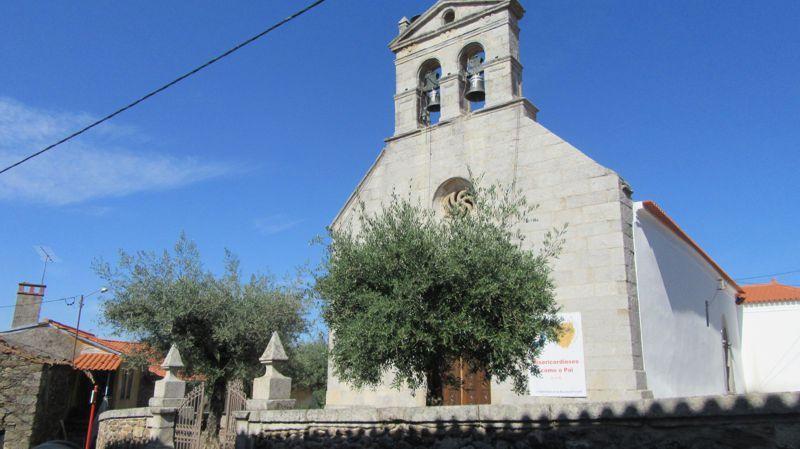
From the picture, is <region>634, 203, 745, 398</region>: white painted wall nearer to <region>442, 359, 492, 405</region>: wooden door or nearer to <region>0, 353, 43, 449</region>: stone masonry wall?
<region>442, 359, 492, 405</region>: wooden door

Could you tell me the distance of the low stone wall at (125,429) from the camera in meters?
12.6

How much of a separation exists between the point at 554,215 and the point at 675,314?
4.15 m

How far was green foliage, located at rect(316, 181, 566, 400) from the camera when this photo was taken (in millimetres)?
8711

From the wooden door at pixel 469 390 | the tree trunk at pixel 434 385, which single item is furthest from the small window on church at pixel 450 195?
the tree trunk at pixel 434 385

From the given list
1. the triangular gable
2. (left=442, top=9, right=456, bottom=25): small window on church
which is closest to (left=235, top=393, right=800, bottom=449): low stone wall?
the triangular gable

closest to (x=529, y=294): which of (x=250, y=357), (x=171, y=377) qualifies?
(x=171, y=377)

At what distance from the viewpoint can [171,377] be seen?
493 inches

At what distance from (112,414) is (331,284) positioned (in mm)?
7825

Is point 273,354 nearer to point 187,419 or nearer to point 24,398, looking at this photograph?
point 187,419

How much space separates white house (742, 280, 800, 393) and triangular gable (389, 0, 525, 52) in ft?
47.8

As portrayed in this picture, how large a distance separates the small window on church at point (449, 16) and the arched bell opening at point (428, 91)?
102 centimetres

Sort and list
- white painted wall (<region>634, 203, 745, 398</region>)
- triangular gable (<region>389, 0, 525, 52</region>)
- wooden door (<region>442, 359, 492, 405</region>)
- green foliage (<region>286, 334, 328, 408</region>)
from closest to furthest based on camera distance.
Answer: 1. white painted wall (<region>634, 203, 745, 398</region>)
2. wooden door (<region>442, 359, 492, 405</region>)
3. triangular gable (<region>389, 0, 525, 52</region>)
4. green foliage (<region>286, 334, 328, 408</region>)

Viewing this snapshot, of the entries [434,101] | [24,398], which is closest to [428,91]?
[434,101]

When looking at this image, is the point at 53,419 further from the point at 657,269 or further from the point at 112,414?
the point at 657,269
